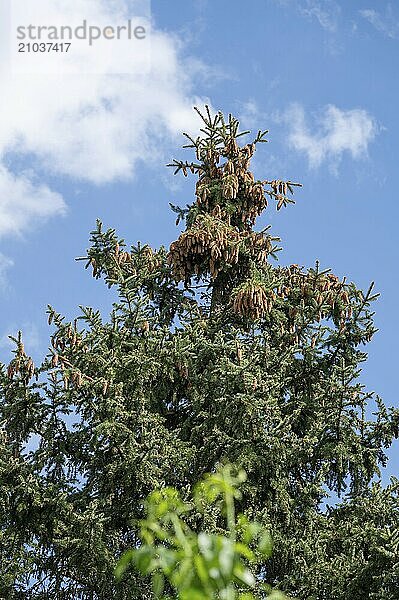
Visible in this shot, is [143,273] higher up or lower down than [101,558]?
higher up

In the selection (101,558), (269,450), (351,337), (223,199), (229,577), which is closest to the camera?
(229,577)

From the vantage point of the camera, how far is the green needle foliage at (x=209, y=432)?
9.79 meters

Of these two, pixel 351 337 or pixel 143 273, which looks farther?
pixel 143 273

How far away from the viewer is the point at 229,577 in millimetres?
1873

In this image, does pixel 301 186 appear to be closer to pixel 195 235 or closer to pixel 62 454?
pixel 195 235

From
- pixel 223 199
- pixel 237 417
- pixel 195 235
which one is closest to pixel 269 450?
pixel 237 417

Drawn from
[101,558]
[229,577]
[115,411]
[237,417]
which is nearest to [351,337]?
[237,417]

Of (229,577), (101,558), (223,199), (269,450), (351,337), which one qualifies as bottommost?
(229,577)

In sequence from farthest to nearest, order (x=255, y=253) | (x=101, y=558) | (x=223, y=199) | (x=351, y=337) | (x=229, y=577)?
(x=223, y=199) < (x=255, y=253) < (x=351, y=337) < (x=101, y=558) < (x=229, y=577)

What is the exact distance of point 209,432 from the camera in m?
10.9

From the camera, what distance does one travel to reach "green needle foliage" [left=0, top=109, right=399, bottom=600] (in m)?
9.79

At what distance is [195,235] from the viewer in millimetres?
12211

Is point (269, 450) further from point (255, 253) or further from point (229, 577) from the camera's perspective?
point (229, 577)

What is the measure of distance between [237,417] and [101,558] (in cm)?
221
